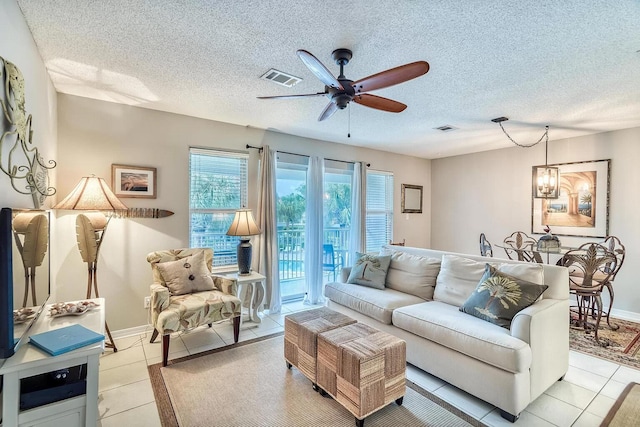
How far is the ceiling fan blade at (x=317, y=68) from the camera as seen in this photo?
1.66 m

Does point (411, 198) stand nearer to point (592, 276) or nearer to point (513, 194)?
point (513, 194)

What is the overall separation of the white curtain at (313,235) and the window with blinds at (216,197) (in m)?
1.02

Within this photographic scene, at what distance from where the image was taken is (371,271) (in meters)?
3.47

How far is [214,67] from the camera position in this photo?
244cm

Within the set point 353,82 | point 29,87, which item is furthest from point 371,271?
point 29,87

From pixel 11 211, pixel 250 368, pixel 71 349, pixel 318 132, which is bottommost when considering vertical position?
pixel 250 368

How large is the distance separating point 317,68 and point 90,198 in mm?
2300

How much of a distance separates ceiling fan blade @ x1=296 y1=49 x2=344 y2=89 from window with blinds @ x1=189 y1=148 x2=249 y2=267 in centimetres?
239

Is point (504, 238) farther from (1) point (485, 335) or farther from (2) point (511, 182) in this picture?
(1) point (485, 335)

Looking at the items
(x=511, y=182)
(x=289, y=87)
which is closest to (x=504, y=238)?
(x=511, y=182)

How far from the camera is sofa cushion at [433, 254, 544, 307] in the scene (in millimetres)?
2559

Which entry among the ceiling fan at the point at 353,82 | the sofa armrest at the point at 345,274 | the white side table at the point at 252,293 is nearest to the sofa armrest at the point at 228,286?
the white side table at the point at 252,293

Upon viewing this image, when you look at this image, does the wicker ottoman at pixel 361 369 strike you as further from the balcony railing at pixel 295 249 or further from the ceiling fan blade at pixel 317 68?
the balcony railing at pixel 295 249

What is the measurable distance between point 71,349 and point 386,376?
1.80 m
